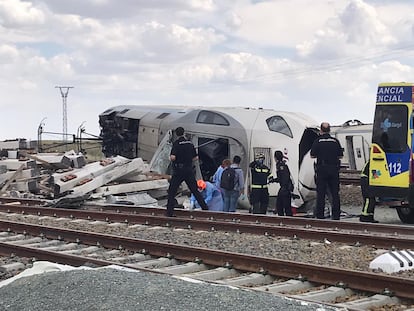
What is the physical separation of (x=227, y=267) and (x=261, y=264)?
0.47 meters

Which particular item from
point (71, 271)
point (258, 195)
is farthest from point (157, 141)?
point (71, 271)

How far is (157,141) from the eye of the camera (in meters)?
23.4

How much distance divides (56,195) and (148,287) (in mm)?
14126

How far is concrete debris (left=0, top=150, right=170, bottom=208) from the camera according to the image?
63.9ft

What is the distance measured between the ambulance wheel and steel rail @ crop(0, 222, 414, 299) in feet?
25.8

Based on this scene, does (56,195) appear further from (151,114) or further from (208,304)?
(208,304)

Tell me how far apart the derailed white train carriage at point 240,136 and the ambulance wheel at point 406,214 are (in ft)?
10.6

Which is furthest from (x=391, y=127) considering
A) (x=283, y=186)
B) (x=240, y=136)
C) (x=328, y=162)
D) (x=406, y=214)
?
(x=240, y=136)

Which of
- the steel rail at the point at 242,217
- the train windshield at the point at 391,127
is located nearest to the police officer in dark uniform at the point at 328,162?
the steel rail at the point at 242,217

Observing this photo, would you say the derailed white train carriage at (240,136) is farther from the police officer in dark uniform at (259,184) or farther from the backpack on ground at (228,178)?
the backpack on ground at (228,178)

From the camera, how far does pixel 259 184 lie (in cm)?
1598

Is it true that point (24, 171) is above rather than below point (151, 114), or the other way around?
below

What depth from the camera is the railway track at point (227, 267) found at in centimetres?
702

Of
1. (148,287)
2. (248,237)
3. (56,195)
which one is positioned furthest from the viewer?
(56,195)
